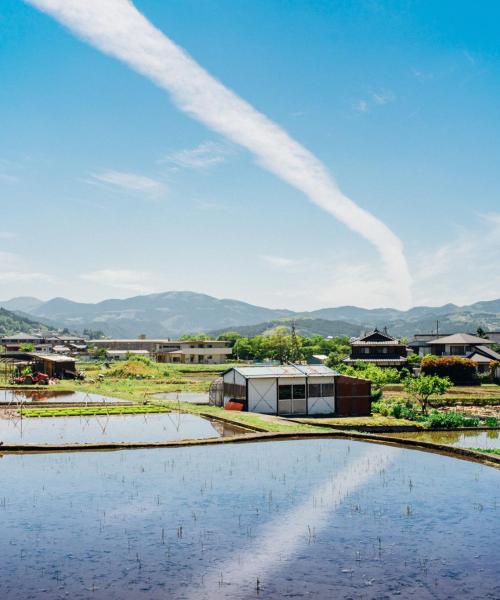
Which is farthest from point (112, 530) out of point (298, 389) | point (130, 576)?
point (298, 389)

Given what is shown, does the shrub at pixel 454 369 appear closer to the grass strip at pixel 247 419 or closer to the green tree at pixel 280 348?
the grass strip at pixel 247 419

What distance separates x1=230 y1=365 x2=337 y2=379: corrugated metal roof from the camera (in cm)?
4319

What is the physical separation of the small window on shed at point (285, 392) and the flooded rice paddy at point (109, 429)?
5.50 meters

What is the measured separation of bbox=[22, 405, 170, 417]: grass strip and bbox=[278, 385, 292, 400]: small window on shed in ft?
29.2

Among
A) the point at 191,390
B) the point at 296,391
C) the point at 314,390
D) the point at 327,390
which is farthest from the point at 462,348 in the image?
the point at 296,391

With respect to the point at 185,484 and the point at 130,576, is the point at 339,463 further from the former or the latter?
the point at 130,576

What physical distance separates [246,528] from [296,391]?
26.3m

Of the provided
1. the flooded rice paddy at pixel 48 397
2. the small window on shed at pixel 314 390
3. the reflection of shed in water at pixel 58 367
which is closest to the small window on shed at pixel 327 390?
the small window on shed at pixel 314 390

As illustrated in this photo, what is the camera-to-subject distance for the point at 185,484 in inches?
894

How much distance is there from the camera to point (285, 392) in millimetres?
43375

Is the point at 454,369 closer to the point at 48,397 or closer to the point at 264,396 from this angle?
the point at 264,396

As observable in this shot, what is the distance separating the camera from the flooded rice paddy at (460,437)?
3394 centimetres

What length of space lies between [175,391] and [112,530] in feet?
160

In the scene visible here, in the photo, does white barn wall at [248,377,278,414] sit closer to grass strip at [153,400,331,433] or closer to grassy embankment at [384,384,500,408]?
grass strip at [153,400,331,433]
